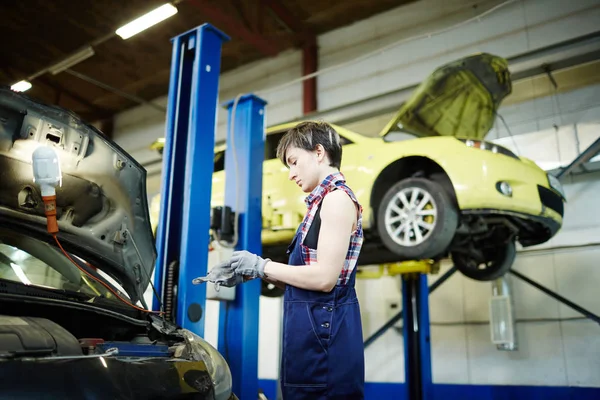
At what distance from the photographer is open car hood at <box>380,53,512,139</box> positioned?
4.44 meters

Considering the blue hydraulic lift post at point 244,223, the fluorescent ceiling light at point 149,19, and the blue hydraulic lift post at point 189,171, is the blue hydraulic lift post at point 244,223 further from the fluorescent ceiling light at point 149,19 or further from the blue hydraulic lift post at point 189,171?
the fluorescent ceiling light at point 149,19

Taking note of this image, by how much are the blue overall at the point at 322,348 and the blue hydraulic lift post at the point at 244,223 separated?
1727mm

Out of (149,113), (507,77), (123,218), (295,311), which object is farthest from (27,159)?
(149,113)

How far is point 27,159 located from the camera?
2.10 meters

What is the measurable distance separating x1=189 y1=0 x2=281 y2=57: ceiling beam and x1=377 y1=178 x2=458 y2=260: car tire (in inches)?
154

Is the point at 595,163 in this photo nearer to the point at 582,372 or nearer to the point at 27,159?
the point at 582,372

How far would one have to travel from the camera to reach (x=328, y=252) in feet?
4.70

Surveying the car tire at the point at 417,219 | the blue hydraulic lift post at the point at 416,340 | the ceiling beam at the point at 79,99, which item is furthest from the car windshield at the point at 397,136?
the ceiling beam at the point at 79,99

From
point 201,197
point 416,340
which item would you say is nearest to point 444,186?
point 416,340

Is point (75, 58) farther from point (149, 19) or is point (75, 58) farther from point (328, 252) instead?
point (328, 252)

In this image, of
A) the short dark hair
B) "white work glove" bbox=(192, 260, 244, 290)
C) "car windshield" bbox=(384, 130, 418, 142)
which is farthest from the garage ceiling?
"white work glove" bbox=(192, 260, 244, 290)

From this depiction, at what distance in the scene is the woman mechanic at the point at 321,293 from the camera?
143 centimetres

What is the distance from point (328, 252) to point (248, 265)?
0.28m

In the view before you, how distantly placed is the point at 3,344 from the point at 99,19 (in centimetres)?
769
